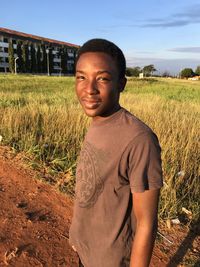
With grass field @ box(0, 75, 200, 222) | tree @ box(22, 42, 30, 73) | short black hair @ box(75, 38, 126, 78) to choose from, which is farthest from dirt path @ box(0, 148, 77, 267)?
tree @ box(22, 42, 30, 73)

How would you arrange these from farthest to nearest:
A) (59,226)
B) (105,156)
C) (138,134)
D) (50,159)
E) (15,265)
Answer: (50,159) → (59,226) → (15,265) → (105,156) → (138,134)

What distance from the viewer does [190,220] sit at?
346cm

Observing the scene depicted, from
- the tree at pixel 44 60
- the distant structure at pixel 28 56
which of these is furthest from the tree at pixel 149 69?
the tree at pixel 44 60

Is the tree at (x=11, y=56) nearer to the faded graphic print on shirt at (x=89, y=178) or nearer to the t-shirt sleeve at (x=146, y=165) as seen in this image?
the faded graphic print on shirt at (x=89, y=178)

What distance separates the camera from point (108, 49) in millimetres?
1309

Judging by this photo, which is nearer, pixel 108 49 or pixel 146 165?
pixel 146 165

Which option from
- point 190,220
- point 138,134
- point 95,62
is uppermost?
point 95,62

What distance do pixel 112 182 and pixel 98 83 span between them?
0.38 meters

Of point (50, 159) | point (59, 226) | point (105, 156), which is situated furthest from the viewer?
point (50, 159)

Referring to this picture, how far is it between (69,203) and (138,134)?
8.34 ft

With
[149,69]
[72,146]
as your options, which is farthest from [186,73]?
[72,146]

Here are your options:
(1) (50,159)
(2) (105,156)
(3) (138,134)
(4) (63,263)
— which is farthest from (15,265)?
(1) (50,159)

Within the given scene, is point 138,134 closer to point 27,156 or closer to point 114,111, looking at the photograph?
point 114,111

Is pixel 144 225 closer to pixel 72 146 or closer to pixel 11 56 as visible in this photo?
pixel 72 146
